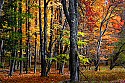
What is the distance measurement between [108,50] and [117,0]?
419 inches

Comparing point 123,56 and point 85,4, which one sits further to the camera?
point 123,56

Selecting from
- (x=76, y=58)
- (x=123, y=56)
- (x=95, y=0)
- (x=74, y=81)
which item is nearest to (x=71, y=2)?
(x=76, y=58)

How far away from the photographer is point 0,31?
87.4 ft

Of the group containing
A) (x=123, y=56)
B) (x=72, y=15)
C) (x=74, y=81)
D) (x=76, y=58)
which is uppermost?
(x=72, y=15)

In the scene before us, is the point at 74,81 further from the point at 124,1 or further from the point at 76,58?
the point at 124,1

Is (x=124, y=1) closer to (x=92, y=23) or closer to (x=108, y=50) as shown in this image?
(x=92, y=23)

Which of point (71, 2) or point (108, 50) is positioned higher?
point (71, 2)

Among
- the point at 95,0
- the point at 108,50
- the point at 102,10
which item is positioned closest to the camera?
the point at 95,0

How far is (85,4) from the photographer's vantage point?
96.0ft

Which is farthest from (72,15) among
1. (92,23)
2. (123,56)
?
(123,56)

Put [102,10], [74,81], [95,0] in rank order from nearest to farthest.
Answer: [74,81] < [95,0] < [102,10]

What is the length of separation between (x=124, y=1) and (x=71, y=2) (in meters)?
17.3

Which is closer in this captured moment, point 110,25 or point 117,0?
point 117,0

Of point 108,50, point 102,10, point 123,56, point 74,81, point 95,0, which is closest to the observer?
point 74,81
